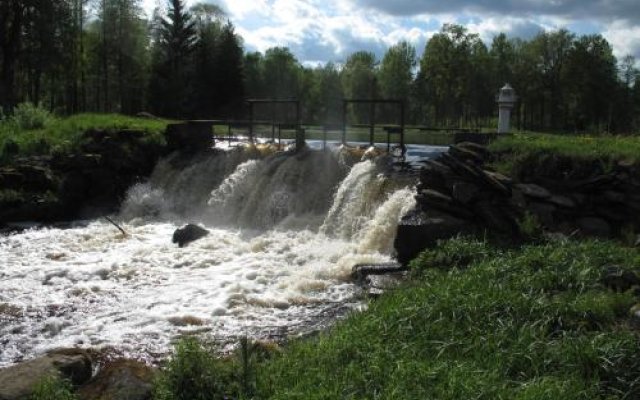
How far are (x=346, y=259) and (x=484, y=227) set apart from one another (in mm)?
2562

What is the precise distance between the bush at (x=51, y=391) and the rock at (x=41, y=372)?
11 centimetres

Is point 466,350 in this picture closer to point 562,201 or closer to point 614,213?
point 562,201

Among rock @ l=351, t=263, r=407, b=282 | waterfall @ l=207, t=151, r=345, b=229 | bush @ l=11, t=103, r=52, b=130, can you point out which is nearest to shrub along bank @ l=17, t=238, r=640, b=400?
rock @ l=351, t=263, r=407, b=282

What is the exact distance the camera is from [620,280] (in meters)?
7.02

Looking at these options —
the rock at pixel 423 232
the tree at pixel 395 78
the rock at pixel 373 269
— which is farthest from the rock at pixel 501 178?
the tree at pixel 395 78

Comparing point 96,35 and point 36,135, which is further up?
point 96,35

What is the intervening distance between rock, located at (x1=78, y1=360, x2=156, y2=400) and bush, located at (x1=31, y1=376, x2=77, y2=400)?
0.20 meters

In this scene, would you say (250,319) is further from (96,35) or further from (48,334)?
(96,35)

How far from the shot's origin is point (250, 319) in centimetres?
871

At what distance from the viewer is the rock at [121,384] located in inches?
221

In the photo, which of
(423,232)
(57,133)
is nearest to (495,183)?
(423,232)

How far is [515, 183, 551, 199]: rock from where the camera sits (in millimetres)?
10289

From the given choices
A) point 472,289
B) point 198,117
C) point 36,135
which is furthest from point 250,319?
point 198,117

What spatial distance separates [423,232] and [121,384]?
220 inches
